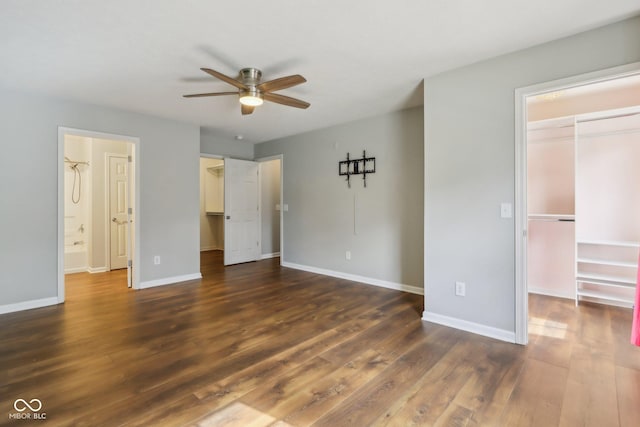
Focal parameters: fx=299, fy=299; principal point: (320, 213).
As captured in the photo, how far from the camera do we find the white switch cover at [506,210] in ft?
8.67

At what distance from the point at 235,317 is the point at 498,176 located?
2.95m

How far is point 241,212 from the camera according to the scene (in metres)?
6.22

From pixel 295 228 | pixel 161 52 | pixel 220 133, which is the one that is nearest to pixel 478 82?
pixel 161 52

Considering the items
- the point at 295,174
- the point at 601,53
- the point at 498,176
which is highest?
the point at 601,53

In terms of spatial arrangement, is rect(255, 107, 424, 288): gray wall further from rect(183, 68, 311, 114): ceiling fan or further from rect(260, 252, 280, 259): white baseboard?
rect(183, 68, 311, 114): ceiling fan

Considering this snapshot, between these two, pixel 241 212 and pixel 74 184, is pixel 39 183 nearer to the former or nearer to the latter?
pixel 74 184

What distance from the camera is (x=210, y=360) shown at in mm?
2316

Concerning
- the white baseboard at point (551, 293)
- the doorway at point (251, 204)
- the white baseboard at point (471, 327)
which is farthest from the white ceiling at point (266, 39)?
the white baseboard at point (551, 293)

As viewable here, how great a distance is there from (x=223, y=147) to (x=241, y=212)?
4.45 feet

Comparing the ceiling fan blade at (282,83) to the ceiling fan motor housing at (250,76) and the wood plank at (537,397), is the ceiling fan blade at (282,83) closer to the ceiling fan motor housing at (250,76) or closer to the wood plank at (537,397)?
the ceiling fan motor housing at (250,76)

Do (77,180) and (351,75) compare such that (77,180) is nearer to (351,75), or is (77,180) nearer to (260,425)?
(351,75)

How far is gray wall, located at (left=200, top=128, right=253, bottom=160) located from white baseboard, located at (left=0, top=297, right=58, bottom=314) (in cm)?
321

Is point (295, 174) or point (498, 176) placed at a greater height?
point (295, 174)

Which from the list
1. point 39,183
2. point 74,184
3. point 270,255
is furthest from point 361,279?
point 74,184
